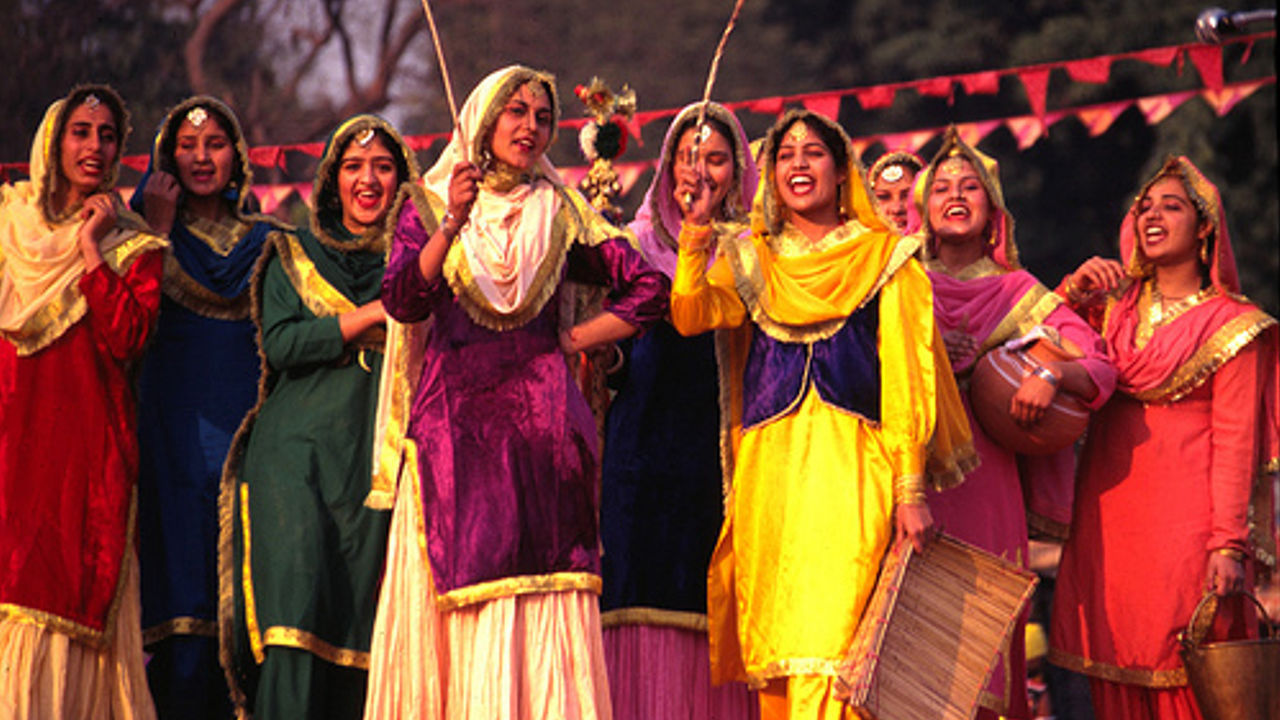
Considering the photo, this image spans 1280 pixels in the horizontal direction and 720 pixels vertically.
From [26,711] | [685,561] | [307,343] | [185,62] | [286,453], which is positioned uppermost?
[185,62]

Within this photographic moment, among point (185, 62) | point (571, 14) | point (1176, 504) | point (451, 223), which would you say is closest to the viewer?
point (451, 223)

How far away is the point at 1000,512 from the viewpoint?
5.77 metres

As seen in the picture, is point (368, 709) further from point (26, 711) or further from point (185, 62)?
point (185, 62)

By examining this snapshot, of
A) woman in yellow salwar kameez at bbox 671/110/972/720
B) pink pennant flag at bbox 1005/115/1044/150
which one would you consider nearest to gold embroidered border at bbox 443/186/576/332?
woman in yellow salwar kameez at bbox 671/110/972/720

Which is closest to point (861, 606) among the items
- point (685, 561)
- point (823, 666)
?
point (823, 666)

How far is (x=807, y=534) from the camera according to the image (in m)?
5.08

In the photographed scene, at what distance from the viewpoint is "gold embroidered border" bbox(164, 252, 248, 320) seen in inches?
236

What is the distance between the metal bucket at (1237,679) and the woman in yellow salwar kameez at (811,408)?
103 centimetres

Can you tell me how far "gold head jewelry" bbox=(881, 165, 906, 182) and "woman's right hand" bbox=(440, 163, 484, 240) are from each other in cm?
259

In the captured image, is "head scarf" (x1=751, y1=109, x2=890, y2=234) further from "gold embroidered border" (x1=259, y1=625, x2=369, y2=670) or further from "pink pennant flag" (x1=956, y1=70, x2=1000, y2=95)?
"pink pennant flag" (x1=956, y1=70, x2=1000, y2=95)

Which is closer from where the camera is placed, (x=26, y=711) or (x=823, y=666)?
(x=823, y=666)

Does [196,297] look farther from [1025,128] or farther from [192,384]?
[1025,128]

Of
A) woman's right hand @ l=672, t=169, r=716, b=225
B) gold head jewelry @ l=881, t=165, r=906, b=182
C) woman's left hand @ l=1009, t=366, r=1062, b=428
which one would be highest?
gold head jewelry @ l=881, t=165, r=906, b=182

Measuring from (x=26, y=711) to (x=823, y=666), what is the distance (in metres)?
2.43
